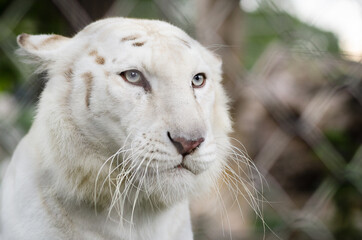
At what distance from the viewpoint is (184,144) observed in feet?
2.23

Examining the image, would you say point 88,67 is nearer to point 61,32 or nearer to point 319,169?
point 61,32

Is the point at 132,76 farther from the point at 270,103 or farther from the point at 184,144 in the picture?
the point at 270,103

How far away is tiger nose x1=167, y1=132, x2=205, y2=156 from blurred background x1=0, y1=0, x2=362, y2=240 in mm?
174

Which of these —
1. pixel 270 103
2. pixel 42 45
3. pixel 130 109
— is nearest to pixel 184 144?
pixel 130 109

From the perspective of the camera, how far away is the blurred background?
38.7 inches

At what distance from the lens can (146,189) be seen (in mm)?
740

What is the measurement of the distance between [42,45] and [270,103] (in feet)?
1.91

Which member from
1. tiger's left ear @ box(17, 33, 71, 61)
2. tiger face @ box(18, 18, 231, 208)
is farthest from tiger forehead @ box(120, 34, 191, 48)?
tiger's left ear @ box(17, 33, 71, 61)

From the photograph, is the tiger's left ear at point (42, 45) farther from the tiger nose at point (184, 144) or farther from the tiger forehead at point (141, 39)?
the tiger nose at point (184, 144)

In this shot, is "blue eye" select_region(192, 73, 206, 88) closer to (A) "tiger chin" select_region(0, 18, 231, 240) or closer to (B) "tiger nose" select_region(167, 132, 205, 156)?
(A) "tiger chin" select_region(0, 18, 231, 240)

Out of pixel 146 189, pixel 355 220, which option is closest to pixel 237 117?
pixel 355 220

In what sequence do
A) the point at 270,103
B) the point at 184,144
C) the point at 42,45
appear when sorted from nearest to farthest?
the point at 184,144 → the point at 42,45 → the point at 270,103

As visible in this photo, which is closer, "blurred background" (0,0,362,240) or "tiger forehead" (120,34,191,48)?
"tiger forehead" (120,34,191,48)

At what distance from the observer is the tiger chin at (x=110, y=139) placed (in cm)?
71
